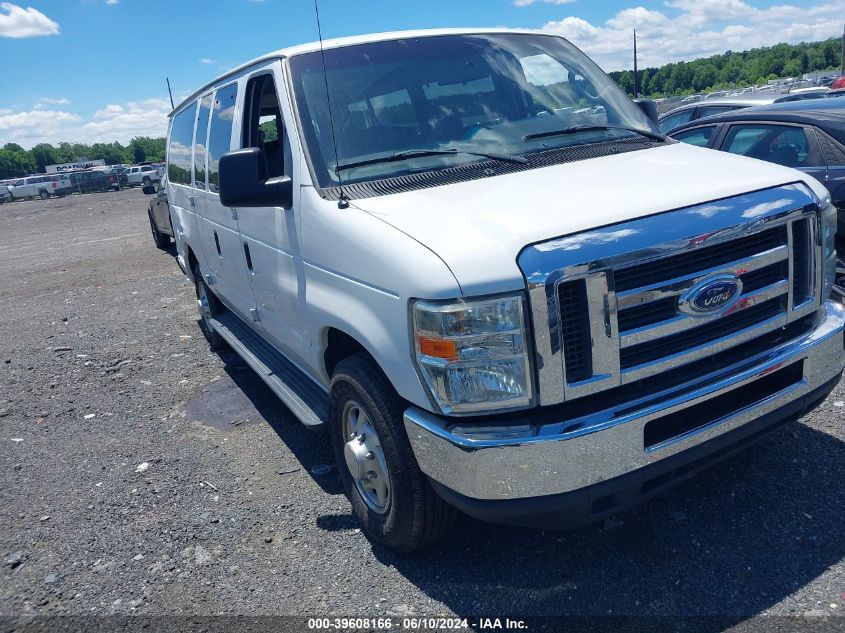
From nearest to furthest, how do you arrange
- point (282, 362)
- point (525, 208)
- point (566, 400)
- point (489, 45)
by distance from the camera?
point (566, 400) → point (525, 208) → point (489, 45) → point (282, 362)

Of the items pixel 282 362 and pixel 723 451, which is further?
pixel 282 362

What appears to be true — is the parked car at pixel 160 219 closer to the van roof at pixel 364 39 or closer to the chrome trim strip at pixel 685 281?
the van roof at pixel 364 39

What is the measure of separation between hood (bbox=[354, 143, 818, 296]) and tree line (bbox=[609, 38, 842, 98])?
77242 mm

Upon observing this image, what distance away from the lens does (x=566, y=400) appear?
2451 mm

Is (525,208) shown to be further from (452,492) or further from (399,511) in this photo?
(399,511)

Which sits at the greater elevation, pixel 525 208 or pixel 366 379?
pixel 525 208

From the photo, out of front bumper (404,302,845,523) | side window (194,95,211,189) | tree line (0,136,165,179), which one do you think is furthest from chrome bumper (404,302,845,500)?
tree line (0,136,165,179)

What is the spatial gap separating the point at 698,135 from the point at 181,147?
16.4ft

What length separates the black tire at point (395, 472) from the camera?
9.29 feet

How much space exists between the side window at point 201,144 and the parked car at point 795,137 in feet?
14.6

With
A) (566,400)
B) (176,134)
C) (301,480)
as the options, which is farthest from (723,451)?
(176,134)

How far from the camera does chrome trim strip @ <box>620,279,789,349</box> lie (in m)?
2.50

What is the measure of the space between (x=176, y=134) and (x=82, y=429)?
9.93 ft

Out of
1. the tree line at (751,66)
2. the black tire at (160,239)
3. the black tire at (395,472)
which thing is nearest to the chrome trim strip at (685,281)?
the black tire at (395,472)
